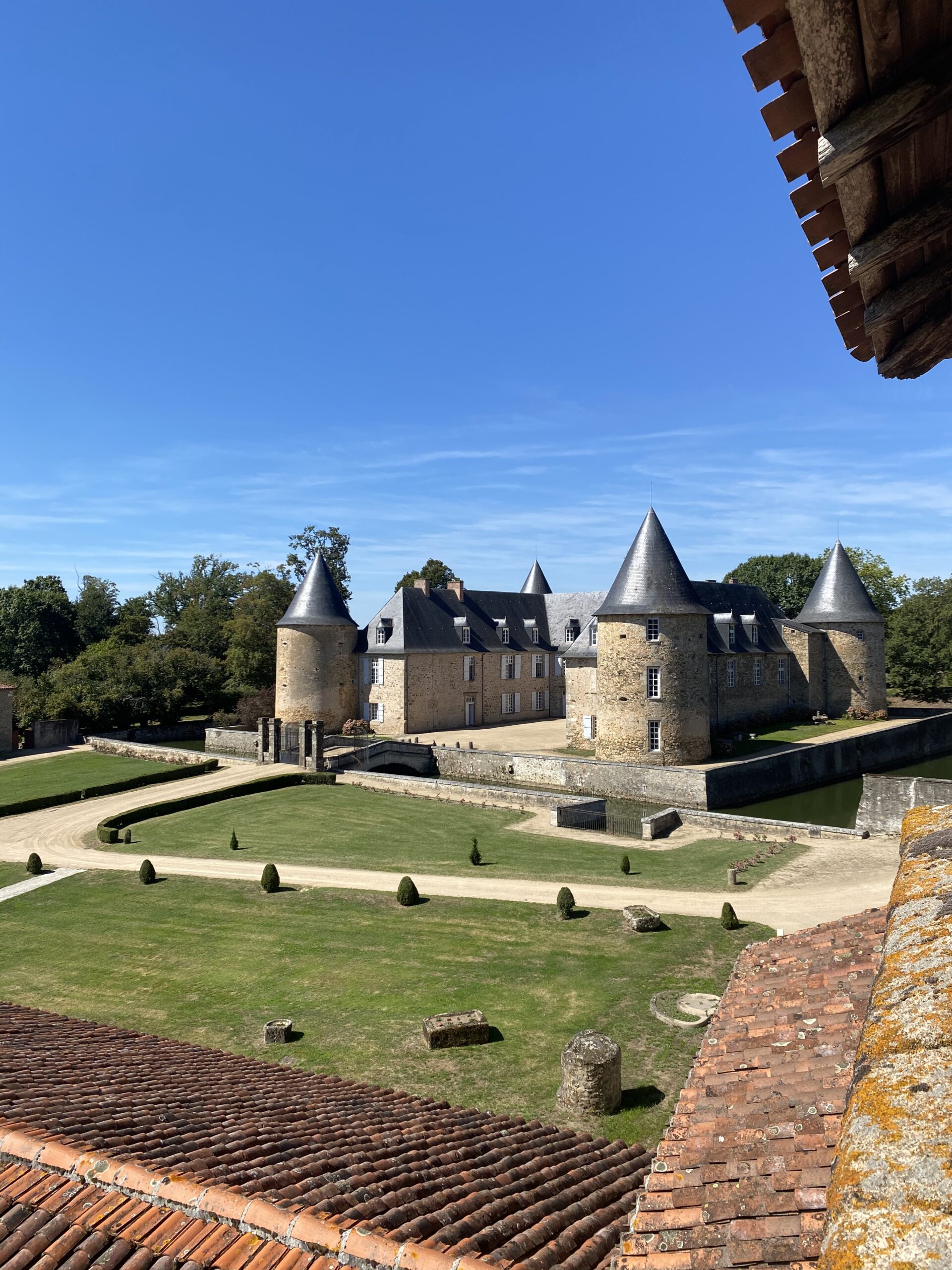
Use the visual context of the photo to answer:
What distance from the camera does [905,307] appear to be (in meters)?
3.11

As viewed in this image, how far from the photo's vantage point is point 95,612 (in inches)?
2655

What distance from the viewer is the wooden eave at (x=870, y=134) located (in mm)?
2043

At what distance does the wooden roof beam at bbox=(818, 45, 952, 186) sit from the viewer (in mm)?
2158

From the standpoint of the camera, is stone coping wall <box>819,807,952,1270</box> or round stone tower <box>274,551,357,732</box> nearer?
stone coping wall <box>819,807,952,1270</box>

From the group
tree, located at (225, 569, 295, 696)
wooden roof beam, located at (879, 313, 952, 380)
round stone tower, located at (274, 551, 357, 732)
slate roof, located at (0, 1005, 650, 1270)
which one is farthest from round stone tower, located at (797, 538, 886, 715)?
wooden roof beam, located at (879, 313, 952, 380)

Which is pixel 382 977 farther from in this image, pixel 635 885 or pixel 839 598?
pixel 839 598

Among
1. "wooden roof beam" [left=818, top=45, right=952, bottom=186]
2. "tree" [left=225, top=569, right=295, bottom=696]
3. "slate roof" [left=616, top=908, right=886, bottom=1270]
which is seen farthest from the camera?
"tree" [left=225, top=569, right=295, bottom=696]

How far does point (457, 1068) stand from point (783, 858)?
41.3 ft

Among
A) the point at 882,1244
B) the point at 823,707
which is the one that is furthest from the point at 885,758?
the point at 882,1244

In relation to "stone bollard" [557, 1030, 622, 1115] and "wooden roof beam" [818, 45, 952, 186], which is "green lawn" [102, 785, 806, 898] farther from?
"wooden roof beam" [818, 45, 952, 186]

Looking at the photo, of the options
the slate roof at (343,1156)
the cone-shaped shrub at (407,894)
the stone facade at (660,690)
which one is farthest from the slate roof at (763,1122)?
the stone facade at (660,690)

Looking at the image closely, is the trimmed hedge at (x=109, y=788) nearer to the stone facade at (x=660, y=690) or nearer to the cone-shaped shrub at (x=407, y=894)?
the stone facade at (x=660, y=690)

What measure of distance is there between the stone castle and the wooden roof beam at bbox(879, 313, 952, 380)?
29075 mm

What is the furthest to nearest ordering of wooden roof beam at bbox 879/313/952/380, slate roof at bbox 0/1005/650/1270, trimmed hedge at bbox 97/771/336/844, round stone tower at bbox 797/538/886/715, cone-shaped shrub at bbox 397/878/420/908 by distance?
round stone tower at bbox 797/538/886/715
trimmed hedge at bbox 97/771/336/844
cone-shaped shrub at bbox 397/878/420/908
slate roof at bbox 0/1005/650/1270
wooden roof beam at bbox 879/313/952/380
